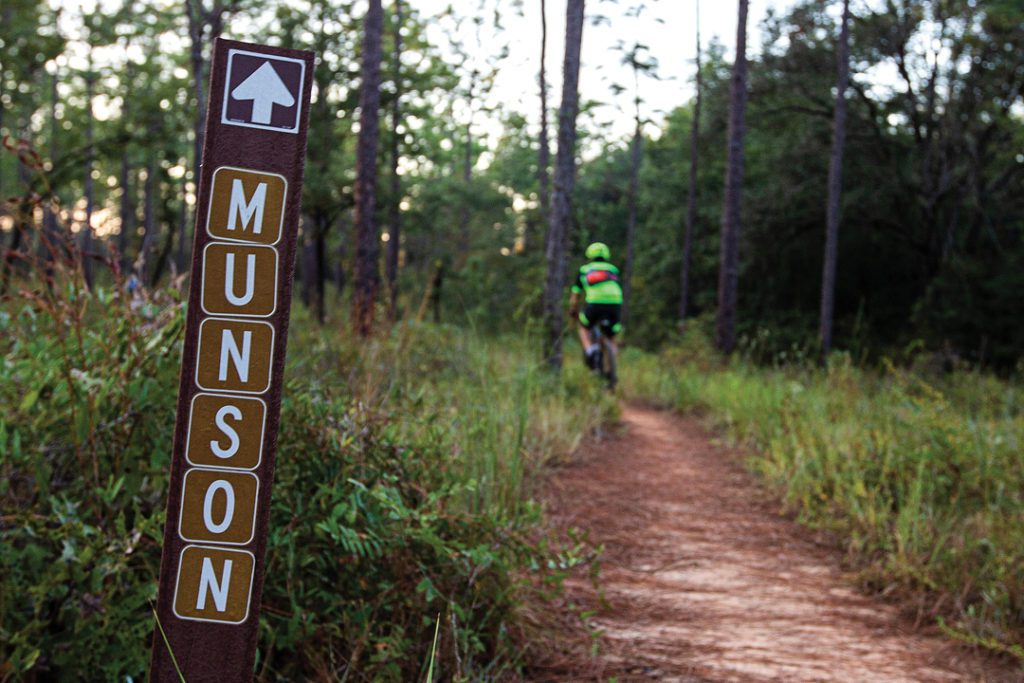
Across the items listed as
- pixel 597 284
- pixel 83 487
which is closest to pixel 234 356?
pixel 83 487

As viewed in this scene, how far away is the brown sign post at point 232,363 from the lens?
1.51 metres

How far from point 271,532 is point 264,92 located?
138 cm

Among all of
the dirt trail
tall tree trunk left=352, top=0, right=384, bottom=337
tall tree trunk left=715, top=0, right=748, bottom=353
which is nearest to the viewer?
the dirt trail

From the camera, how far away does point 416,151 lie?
2042 centimetres

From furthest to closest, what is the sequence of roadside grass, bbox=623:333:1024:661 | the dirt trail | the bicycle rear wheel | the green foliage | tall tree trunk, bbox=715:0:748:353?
tall tree trunk, bbox=715:0:748:353, the bicycle rear wheel, roadside grass, bbox=623:333:1024:661, the dirt trail, the green foliage

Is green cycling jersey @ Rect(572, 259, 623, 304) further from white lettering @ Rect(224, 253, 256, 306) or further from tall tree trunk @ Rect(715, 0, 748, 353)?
white lettering @ Rect(224, 253, 256, 306)

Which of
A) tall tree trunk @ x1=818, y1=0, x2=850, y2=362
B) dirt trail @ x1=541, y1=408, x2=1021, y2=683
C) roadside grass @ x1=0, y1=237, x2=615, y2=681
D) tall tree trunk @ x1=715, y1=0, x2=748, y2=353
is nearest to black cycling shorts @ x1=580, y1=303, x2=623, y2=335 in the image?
dirt trail @ x1=541, y1=408, x2=1021, y2=683

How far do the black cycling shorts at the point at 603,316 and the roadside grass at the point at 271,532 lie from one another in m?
6.82

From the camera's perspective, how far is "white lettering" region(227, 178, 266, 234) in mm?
1514

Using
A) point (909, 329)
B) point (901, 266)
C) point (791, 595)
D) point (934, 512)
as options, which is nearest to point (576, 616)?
point (791, 595)

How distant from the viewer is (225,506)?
1515 mm

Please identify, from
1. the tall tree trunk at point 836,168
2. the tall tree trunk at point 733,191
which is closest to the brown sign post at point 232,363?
the tall tree trunk at point 733,191

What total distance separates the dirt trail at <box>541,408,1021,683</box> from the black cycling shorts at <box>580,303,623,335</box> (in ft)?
12.1

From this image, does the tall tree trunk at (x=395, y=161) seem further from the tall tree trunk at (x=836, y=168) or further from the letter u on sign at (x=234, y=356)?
the letter u on sign at (x=234, y=356)
